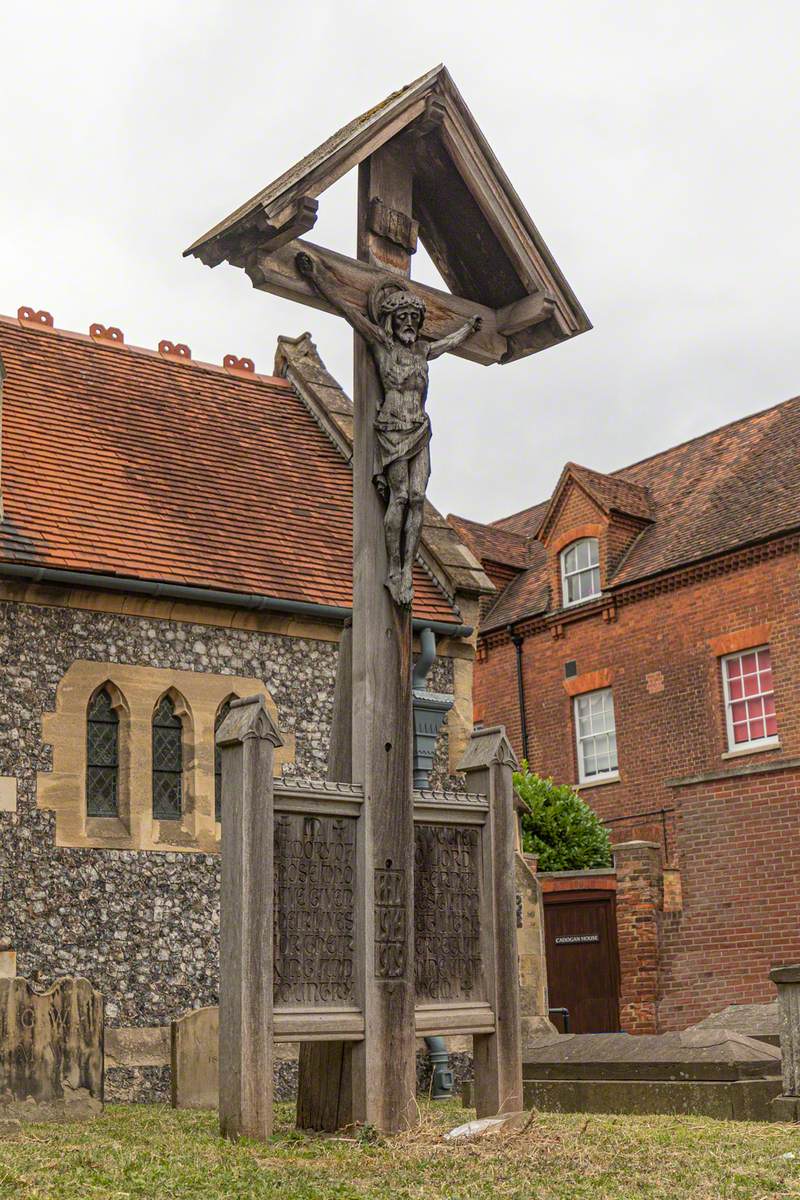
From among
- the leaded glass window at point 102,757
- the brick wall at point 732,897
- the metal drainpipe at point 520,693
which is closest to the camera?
the leaded glass window at point 102,757

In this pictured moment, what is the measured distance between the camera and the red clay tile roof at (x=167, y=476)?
14547 millimetres

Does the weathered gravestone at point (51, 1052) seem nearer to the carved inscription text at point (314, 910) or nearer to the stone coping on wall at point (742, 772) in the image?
the carved inscription text at point (314, 910)

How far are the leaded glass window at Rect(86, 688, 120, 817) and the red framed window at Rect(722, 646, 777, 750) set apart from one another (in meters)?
12.8

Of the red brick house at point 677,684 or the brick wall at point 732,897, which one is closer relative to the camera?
the brick wall at point 732,897

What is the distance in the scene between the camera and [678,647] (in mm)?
25203

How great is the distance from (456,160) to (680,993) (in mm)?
12578

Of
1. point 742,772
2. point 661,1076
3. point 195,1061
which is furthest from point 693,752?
point 195,1061

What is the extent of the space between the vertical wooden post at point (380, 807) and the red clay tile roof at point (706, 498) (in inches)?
639

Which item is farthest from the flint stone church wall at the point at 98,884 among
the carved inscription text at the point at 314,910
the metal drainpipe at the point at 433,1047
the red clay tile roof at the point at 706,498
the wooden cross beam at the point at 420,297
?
the red clay tile roof at the point at 706,498

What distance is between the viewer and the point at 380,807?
7637mm

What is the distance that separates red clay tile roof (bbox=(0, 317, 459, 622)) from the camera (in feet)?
47.7

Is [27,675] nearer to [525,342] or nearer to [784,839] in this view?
[525,342]

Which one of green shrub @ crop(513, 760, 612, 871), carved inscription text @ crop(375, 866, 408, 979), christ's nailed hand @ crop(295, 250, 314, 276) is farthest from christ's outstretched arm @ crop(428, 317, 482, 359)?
green shrub @ crop(513, 760, 612, 871)

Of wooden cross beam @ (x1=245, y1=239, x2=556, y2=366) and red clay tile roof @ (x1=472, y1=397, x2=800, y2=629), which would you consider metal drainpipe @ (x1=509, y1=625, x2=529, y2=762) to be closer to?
red clay tile roof @ (x1=472, y1=397, x2=800, y2=629)
